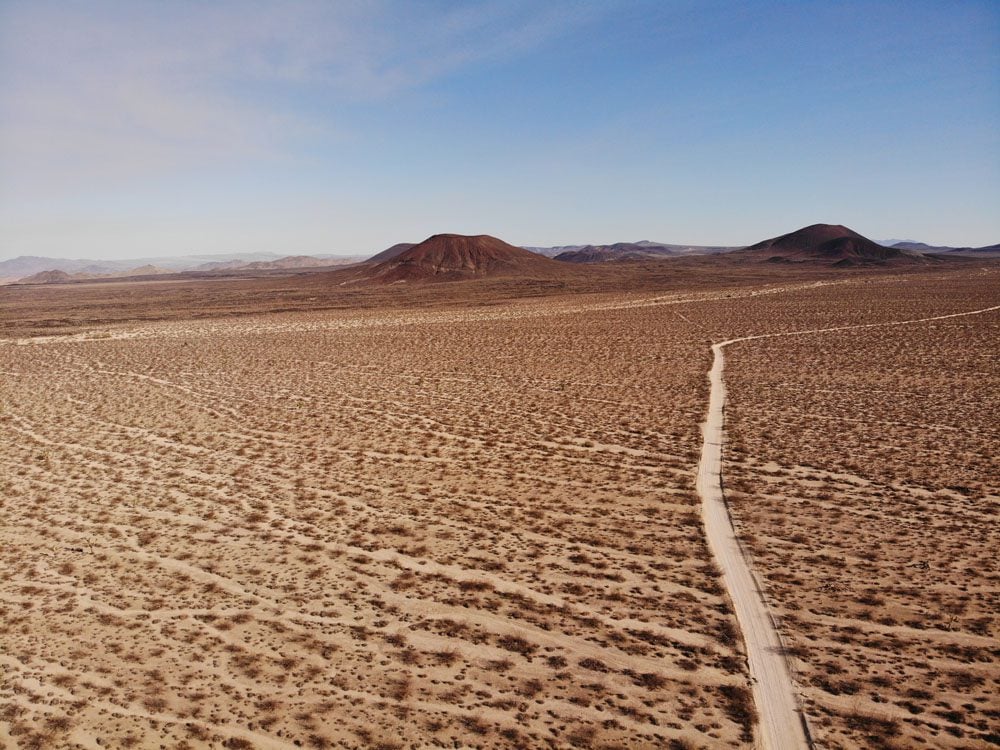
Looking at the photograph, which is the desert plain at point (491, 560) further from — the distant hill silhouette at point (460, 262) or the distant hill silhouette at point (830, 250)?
the distant hill silhouette at point (830, 250)

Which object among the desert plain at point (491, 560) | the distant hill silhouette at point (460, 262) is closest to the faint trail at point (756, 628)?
the desert plain at point (491, 560)

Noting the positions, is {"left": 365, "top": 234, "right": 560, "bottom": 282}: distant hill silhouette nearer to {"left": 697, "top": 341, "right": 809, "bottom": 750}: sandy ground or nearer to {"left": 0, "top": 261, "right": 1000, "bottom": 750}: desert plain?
{"left": 0, "top": 261, "right": 1000, "bottom": 750}: desert plain

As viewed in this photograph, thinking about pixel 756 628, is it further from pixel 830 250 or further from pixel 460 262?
pixel 830 250

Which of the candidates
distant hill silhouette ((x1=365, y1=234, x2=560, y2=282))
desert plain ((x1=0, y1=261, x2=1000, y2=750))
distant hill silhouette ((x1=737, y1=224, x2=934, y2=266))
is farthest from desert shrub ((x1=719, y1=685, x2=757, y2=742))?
distant hill silhouette ((x1=737, y1=224, x2=934, y2=266))

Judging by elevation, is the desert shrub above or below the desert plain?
below

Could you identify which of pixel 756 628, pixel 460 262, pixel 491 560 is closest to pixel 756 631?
pixel 756 628

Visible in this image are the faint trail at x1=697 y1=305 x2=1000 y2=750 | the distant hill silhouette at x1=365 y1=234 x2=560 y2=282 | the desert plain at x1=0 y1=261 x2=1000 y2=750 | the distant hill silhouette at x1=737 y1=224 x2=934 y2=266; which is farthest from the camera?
the distant hill silhouette at x1=737 y1=224 x2=934 y2=266
